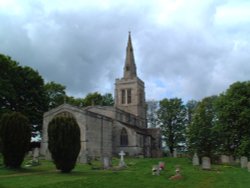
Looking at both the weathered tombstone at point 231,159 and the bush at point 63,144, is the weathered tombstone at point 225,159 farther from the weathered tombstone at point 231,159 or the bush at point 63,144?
the bush at point 63,144

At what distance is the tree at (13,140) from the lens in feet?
73.7

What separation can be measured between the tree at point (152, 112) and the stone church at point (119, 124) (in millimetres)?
1692

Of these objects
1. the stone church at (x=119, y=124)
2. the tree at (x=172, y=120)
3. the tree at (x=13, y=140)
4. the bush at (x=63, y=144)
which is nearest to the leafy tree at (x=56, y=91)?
the stone church at (x=119, y=124)

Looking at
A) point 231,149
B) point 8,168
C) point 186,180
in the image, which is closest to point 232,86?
point 231,149

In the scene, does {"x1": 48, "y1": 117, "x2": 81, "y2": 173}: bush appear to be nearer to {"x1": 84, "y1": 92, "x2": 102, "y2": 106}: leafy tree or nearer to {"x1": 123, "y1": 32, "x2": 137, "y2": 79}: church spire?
{"x1": 123, "y1": 32, "x2": 137, "y2": 79}: church spire

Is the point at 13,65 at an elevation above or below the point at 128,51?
below

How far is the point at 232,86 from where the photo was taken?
37000mm

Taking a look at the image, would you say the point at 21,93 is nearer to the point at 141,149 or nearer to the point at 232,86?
the point at 141,149

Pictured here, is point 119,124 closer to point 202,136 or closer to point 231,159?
point 202,136

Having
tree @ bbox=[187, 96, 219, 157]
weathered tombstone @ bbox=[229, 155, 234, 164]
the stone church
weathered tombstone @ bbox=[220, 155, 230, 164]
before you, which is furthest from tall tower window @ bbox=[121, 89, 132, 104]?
weathered tombstone @ bbox=[220, 155, 230, 164]

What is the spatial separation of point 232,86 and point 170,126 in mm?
24520

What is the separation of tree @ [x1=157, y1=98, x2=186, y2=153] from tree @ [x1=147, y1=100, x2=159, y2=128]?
3.11 metres

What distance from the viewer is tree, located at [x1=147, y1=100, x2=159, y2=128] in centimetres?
6469

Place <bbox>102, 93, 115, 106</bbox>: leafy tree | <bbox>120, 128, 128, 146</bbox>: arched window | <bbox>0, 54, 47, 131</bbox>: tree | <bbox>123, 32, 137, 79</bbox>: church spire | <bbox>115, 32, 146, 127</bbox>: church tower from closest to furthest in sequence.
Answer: <bbox>0, 54, 47, 131</bbox>: tree < <bbox>120, 128, 128, 146</bbox>: arched window < <bbox>115, 32, 146, 127</bbox>: church tower < <bbox>123, 32, 137, 79</bbox>: church spire < <bbox>102, 93, 115, 106</bbox>: leafy tree
